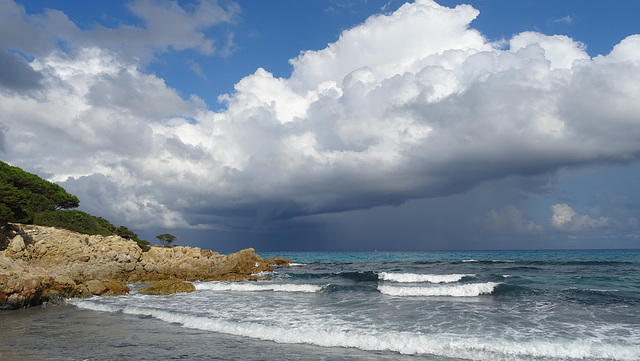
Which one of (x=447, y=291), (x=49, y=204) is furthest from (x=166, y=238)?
(x=447, y=291)

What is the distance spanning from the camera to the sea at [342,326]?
35.9 ft

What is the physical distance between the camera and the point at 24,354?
10.2 metres

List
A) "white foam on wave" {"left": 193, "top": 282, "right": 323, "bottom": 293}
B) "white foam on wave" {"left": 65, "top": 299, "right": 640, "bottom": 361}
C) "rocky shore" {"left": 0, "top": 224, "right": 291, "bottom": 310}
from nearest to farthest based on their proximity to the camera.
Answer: "white foam on wave" {"left": 65, "top": 299, "right": 640, "bottom": 361}
"rocky shore" {"left": 0, "top": 224, "right": 291, "bottom": 310}
"white foam on wave" {"left": 193, "top": 282, "right": 323, "bottom": 293}

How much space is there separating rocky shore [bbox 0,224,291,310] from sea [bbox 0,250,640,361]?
109 cm

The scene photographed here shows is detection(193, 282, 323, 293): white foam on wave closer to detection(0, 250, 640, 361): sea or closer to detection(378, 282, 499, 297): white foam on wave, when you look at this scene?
detection(0, 250, 640, 361): sea

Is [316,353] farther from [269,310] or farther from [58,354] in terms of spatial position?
[269,310]

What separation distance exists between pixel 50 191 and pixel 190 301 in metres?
37.7

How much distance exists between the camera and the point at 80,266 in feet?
97.2

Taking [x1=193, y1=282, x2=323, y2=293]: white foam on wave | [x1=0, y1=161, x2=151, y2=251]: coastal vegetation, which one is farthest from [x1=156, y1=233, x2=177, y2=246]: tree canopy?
[x1=193, y1=282, x2=323, y2=293]: white foam on wave

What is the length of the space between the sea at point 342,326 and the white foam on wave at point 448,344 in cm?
3

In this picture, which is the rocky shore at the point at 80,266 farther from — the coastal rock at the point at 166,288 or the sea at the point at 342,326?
the sea at the point at 342,326

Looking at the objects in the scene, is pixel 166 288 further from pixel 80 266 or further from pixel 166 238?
pixel 166 238

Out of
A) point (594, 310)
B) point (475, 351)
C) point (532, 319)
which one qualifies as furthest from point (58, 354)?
point (594, 310)

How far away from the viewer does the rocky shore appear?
18.4 meters
